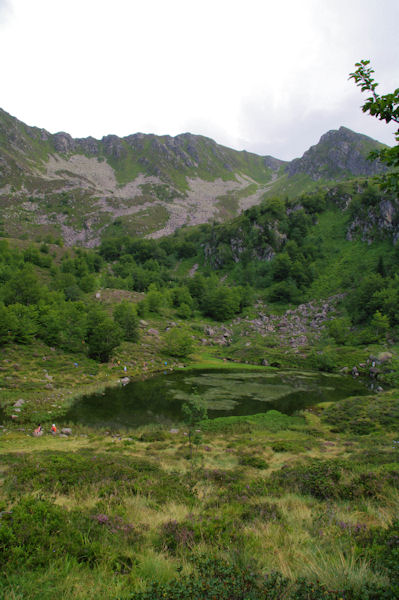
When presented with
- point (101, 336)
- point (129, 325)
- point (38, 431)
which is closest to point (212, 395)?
point (38, 431)

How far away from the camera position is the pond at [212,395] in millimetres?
31641

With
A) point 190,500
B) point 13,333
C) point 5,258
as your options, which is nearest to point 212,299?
point 13,333

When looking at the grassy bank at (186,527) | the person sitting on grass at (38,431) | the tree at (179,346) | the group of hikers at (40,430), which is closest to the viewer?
the grassy bank at (186,527)

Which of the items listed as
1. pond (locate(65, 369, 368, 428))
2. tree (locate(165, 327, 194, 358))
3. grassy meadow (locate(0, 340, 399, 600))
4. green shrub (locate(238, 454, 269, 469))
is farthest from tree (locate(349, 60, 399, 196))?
tree (locate(165, 327, 194, 358))

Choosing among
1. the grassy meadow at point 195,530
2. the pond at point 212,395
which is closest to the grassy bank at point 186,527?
the grassy meadow at point 195,530

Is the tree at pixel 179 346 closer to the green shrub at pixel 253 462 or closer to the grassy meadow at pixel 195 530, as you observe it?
the green shrub at pixel 253 462

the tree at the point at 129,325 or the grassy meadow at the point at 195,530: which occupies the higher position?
the grassy meadow at the point at 195,530

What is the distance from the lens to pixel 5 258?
311 ft

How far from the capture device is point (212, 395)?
1617 inches

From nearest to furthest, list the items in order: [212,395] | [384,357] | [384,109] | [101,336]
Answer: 1. [384,109]
2. [212,395]
3. [101,336]
4. [384,357]

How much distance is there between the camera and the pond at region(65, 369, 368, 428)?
31.6m

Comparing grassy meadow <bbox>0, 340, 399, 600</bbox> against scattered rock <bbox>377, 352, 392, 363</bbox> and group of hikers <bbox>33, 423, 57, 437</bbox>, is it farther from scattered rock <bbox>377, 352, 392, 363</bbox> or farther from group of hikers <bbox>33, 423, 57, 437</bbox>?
scattered rock <bbox>377, 352, 392, 363</bbox>

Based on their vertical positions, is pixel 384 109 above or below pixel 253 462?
above

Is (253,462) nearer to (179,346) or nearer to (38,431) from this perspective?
(38,431)
